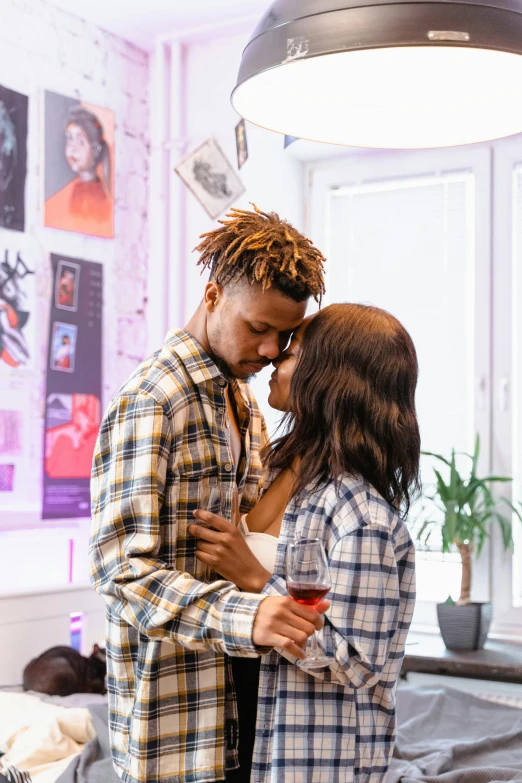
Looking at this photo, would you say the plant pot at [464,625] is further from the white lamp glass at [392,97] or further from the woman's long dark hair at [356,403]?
the white lamp glass at [392,97]

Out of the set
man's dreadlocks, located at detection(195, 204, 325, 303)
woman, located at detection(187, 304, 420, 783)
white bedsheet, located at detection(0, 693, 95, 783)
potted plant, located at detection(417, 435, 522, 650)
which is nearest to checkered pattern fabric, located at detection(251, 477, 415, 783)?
woman, located at detection(187, 304, 420, 783)

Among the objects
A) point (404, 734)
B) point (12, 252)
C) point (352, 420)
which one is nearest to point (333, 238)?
point (12, 252)

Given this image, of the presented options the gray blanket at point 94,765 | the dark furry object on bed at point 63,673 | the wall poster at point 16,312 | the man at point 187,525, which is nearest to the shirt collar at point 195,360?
the man at point 187,525

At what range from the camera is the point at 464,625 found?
3.05 meters

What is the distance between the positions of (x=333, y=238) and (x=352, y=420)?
252 cm

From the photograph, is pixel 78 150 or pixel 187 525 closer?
pixel 187 525

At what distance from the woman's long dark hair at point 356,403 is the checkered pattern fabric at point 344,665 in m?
0.04

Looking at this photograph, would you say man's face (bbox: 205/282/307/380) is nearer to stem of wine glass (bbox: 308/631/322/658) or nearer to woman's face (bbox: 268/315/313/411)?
woman's face (bbox: 268/315/313/411)

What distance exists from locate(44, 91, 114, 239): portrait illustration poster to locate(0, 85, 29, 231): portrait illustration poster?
0.11 meters

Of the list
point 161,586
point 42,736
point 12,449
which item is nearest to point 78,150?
point 12,449

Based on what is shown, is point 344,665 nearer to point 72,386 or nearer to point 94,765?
point 94,765

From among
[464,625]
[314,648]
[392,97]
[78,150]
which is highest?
[78,150]

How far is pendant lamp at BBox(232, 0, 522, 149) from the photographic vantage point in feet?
3.73

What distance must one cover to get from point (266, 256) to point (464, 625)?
2032mm
